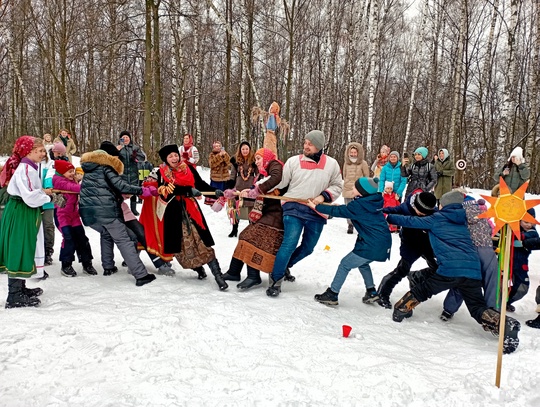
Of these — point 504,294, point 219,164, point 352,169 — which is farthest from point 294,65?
point 504,294

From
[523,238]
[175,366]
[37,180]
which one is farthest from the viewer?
[523,238]

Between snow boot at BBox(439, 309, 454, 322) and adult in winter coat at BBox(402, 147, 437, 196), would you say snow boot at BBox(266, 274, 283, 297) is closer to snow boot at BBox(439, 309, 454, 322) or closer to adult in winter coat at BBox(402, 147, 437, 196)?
snow boot at BBox(439, 309, 454, 322)

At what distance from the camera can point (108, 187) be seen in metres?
5.00

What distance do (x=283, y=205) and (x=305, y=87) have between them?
19.9m

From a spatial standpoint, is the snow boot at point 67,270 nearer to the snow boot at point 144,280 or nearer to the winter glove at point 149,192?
the snow boot at point 144,280

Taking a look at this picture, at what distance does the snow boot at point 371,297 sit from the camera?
492cm

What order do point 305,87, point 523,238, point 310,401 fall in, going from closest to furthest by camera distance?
point 310,401 → point 523,238 → point 305,87

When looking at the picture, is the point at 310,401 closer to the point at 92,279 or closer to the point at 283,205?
the point at 283,205

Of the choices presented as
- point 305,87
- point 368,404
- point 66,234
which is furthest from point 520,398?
point 305,87

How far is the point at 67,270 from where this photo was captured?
5.26 m

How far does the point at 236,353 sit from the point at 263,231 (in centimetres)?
197

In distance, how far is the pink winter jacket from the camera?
207 inches

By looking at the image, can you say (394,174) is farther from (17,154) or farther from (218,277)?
(17,154)

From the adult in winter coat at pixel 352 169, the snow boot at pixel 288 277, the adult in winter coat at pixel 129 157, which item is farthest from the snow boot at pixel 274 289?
the adult in winter coat at pixel 129 157
